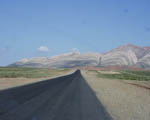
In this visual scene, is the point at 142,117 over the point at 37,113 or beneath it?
beneath

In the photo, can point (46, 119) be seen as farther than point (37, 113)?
No

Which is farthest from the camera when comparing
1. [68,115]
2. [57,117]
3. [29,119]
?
[68,115]

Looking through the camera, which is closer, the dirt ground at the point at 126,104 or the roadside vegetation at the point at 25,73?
the dirt ground at the point at 126,104

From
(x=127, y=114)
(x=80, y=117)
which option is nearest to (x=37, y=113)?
(x=80, y=117)

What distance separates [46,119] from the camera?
1033 cm

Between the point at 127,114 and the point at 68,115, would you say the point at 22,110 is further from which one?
the point at 127,114

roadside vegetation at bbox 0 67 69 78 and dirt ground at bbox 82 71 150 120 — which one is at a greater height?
roadside vegetation at bbox 0 67 69 78

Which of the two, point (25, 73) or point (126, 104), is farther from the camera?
point (25, 73)

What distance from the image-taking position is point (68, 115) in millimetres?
11570

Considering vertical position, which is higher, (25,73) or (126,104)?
(25,73)

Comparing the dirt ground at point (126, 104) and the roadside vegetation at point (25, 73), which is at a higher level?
the roadside vegetation at point (25, 73)

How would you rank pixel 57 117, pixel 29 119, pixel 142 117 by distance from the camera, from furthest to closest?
pixel 142 117, pixel 57 117, pixel 29 119

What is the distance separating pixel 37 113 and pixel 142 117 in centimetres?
570

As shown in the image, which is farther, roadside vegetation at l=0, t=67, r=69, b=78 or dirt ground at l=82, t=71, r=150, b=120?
roadside vegetation at l=0, t=67, r=69, b=78
